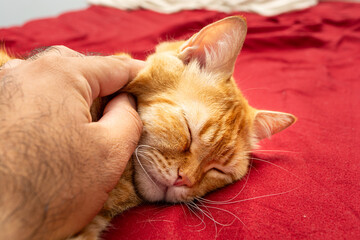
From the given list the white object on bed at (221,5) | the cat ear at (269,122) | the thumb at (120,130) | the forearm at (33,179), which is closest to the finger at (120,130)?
the thumb at (120,130)

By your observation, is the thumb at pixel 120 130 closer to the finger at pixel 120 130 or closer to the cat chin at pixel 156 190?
the finger at pixel 120 130

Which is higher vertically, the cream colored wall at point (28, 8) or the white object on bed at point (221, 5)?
the white object on bed at point (221, 5)

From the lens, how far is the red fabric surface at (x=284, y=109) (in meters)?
0.82

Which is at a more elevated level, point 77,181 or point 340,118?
point 77,181

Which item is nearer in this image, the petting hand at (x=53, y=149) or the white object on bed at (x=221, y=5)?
the petting hand at (x=53, y=149)

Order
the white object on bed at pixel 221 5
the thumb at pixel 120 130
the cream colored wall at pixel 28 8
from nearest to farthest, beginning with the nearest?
the thumb at pixel 120 130
the white object on bed at pixel 221 5
the cream colored wall at pixel 28 8

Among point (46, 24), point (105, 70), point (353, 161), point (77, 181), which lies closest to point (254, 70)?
point (353, 161)

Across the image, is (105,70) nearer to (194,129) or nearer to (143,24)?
(194,129)

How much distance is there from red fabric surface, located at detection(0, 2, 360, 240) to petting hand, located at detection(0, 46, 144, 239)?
7.6 inches

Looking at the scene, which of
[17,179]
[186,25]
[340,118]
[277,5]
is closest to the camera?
[17,179]

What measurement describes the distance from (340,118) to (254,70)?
0.84 metres

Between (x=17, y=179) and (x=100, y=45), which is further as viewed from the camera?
(x=100, y=45)

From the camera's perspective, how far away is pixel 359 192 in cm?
92

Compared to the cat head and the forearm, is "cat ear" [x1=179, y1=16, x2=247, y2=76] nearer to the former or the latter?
the cat head
